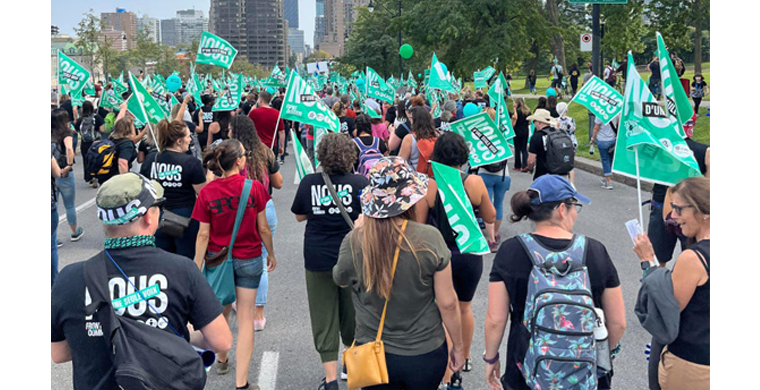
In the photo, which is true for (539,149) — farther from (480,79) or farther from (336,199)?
(480,79)

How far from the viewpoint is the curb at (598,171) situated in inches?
502

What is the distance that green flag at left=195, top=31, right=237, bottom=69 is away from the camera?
472 inches

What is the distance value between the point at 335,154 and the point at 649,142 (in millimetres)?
2073

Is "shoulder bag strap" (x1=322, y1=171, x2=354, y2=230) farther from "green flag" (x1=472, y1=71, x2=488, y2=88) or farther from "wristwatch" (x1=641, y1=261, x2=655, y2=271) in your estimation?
"green flag" (x1=472, y1=71, x2=488, y2=88)

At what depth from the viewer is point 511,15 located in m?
34.1

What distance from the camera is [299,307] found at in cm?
656

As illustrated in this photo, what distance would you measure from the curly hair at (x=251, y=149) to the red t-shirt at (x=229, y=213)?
3.36ft

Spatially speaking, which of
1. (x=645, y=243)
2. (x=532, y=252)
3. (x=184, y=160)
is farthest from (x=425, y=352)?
(x=184, y=160)

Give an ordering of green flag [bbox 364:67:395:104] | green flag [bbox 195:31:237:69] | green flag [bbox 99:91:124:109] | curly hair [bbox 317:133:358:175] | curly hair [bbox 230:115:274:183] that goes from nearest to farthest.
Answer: curly hair [bbox 317:133:358:175] < curly hair [bbox 230:115:274:183] < green flag [bbox 195:31:237:69] < green flag [bbox 99:91:124:109] < green flag [bbox 364:67:395:104]

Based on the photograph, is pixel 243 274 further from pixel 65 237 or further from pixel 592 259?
pixel 65 237

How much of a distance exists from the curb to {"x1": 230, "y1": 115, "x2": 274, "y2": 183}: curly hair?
8934 millimetres

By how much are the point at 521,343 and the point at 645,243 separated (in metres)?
0.76

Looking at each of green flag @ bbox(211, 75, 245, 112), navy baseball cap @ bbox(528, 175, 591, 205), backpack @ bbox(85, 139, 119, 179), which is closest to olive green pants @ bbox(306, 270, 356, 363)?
navy baseball cap @ bbox(528, 175, 591, 205)

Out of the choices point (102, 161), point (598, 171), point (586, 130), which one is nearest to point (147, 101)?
point (102, 161)
